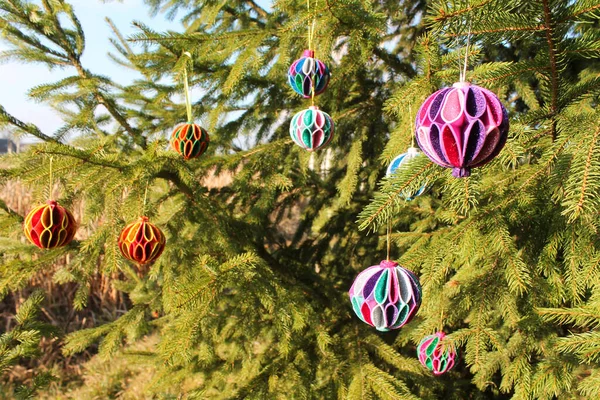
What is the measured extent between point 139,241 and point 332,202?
4.80ft

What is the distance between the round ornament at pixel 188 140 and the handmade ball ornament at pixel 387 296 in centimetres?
102

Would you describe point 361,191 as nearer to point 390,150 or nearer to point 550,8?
point 390,150

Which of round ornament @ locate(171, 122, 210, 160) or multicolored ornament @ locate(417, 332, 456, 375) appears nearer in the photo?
multicolored ornament @ locate(417, 332, 456, 375)

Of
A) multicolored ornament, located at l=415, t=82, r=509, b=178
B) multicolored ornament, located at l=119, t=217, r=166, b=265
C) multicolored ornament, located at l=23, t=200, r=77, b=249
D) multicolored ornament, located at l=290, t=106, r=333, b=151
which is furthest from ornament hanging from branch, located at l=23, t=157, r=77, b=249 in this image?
multicolored ornament, located at l=415, t=82, r=509, b=178

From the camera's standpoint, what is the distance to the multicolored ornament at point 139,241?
5.18 ft

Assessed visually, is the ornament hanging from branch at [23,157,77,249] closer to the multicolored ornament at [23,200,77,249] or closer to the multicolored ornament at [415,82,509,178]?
the multicolored ornament at [23,200,77,249]

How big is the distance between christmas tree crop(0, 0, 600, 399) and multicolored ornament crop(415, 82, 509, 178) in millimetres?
158

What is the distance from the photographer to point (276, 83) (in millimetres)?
2551

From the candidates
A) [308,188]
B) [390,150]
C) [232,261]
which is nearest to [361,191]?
[308,188]

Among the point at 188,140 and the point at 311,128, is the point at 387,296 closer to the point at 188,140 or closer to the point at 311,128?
the point at 311,128

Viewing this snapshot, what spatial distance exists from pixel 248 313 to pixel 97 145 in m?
1.03

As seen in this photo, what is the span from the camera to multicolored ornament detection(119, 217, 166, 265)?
62.2 inches

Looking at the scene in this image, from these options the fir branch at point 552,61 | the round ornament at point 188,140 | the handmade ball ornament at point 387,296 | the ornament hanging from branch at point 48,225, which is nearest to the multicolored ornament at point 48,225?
the ornament hanging from branch at point 48,225

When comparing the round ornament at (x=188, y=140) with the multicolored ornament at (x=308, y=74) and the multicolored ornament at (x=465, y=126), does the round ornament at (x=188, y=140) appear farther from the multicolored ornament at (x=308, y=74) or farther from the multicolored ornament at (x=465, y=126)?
the multicolored ornament at (x=465, y=126)
